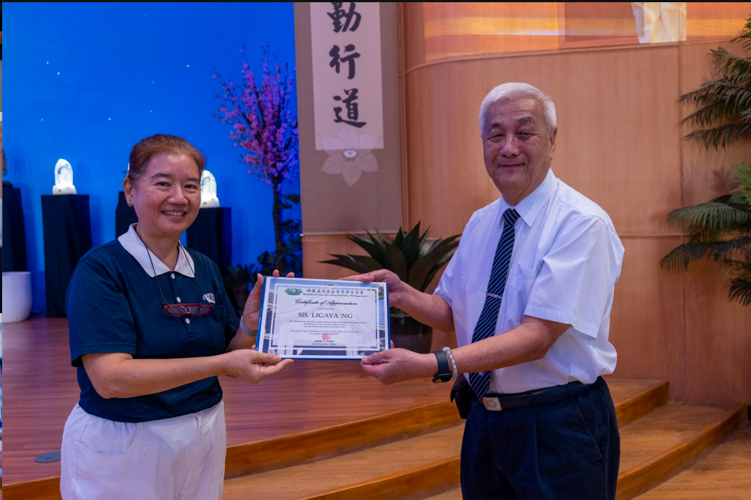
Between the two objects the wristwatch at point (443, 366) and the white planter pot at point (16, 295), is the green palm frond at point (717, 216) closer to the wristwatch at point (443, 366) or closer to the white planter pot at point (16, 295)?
the wristwatch at point (443, 366)

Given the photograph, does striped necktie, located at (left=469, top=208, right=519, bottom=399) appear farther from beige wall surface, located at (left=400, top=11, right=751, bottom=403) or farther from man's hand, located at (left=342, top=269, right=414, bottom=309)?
beige wall surface, located at (left=400, top=11, right=751, bottom=403)

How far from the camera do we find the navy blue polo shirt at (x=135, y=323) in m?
1.40

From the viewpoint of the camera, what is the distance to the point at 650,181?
4.32 m

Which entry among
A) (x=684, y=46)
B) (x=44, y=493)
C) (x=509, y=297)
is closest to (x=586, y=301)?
(x=509, y=297)

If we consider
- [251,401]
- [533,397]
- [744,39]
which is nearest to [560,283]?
[533,397]

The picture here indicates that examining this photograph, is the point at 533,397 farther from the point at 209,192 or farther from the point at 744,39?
the point at 209,192

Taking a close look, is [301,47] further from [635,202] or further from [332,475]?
[332,475]

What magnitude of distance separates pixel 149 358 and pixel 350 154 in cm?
385

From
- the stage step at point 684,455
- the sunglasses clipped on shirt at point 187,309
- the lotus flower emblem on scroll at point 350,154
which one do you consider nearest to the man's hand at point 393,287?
the sunglasses clipped on shirt at point 187,309

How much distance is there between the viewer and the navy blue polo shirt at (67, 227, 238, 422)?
140 centimetres

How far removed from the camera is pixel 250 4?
25.4 ft

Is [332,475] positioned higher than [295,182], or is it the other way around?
[295,182]

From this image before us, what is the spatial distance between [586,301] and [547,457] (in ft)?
1.39

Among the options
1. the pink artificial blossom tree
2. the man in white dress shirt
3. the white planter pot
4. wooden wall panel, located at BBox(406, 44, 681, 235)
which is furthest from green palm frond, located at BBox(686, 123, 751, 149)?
the white planter pot
